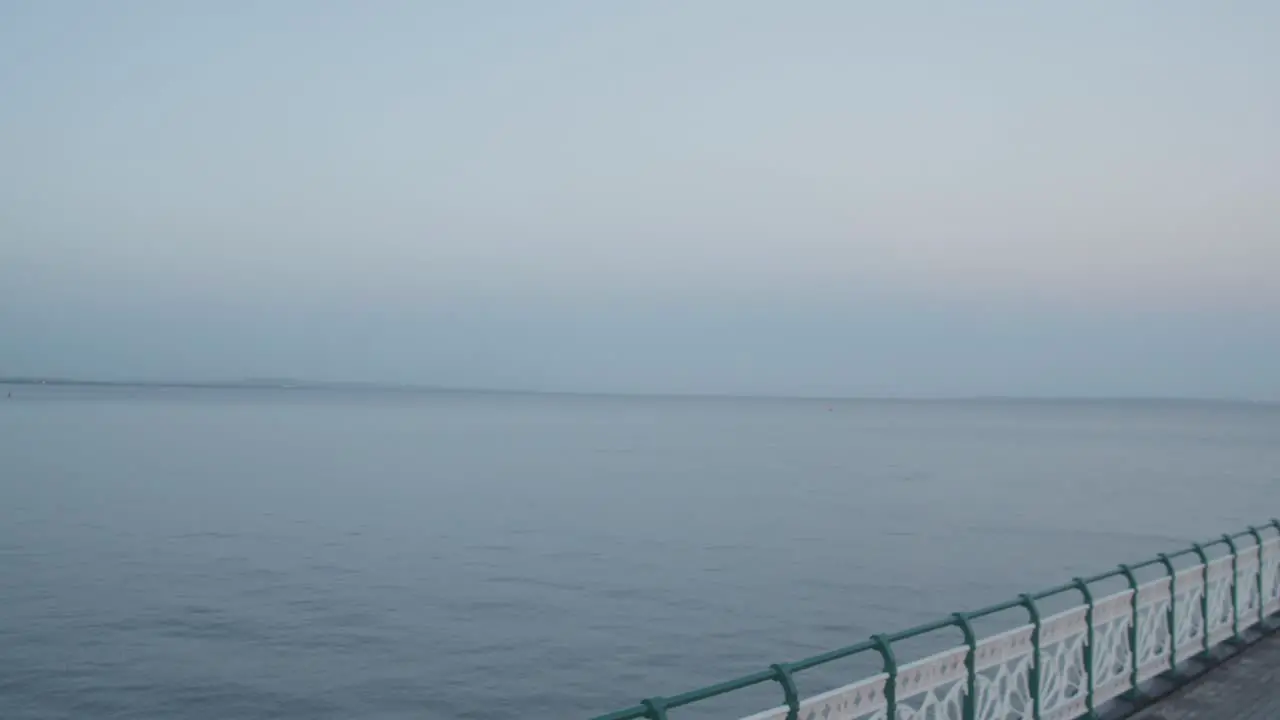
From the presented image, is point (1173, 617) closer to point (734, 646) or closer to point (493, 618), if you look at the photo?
point (734, 646)

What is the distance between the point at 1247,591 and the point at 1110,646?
5.55 m

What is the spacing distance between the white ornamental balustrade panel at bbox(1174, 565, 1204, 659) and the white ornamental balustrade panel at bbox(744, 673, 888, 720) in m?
5.14

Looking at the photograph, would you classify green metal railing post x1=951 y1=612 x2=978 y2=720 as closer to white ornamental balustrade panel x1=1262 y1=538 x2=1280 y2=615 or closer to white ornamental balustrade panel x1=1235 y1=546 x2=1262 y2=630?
white ornamental balustrade panel x1=1235 y1=546 x2=1262 y2=630

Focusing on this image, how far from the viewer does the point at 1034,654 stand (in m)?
8.40

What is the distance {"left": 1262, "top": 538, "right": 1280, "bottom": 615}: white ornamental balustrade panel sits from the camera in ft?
43.1

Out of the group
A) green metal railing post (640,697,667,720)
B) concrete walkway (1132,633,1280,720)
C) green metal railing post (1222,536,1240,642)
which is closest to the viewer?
green metal railing post (640,697,667,720)

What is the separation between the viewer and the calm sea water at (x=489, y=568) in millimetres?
20984

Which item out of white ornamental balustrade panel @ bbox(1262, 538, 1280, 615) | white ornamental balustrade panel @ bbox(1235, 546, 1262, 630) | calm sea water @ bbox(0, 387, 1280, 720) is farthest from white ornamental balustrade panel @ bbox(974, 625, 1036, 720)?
calm sea water @ bbox(0, 387, 1280, 720)

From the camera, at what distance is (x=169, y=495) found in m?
52.3

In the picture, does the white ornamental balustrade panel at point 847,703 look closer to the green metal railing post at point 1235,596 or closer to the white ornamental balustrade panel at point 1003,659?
the white ornamental balustrade panel at point 1003,659

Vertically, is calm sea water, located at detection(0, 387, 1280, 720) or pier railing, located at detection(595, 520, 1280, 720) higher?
pier railing, located at detection(595, 520, 1280, 720)

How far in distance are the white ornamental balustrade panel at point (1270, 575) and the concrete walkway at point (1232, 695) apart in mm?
1968

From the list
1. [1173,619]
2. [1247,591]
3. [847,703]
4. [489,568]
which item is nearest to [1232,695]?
[1173,619]

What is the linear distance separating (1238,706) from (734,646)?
571 inches
